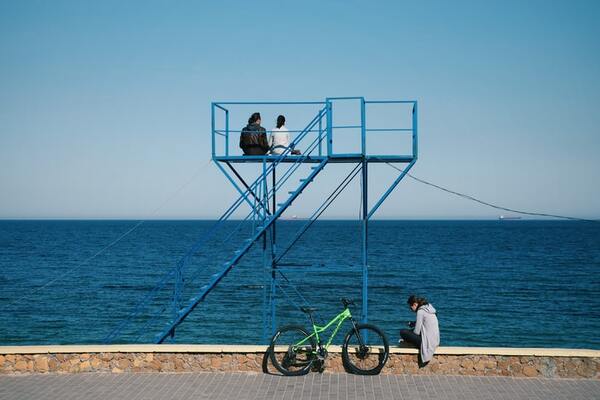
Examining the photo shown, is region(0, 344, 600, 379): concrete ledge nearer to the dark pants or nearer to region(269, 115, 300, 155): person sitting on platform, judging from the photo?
the dark pants

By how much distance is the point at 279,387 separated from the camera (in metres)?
11.7

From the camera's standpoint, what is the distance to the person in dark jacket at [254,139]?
16.4 metres

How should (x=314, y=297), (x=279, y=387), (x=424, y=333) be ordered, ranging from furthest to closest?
1. (x=314, y=297)
2. (x=424, y=333)
3. (x=279, y=387)

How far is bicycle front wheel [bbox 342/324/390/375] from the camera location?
40.3 ft

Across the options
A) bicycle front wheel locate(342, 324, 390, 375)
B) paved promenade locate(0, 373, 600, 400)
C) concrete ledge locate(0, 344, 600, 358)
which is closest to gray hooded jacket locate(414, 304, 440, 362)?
concrete ledge locate(0, 344, 600, 358)

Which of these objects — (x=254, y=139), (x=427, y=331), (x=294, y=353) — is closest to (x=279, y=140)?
(x=254, y=139)

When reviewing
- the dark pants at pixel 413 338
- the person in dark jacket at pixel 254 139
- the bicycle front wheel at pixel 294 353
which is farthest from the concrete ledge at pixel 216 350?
the person in dark jacket at pixel 254 139

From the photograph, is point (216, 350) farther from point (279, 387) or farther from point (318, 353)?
point (318, 353)

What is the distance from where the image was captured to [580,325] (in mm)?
34344

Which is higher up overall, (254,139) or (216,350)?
(254,139)

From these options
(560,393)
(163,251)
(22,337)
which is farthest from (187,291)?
(163,251)

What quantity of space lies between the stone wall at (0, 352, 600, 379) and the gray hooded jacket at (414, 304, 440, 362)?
220mm

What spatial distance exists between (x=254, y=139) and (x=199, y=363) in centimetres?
584

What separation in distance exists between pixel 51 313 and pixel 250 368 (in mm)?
28581
